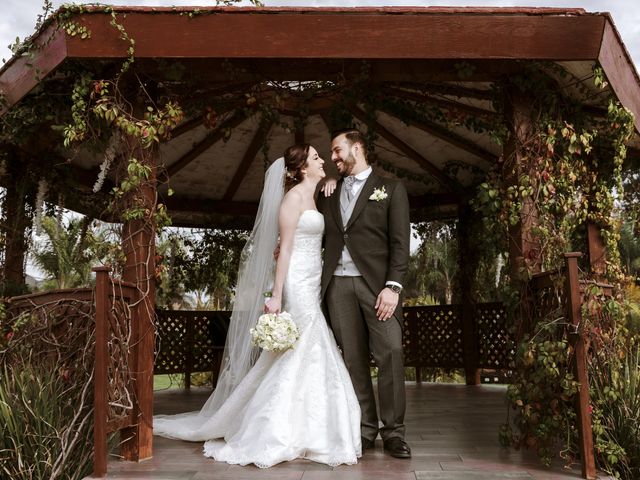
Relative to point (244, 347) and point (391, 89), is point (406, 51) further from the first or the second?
point (244, 347)

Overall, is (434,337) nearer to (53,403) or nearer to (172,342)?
(172,342)

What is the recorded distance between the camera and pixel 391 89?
554cm

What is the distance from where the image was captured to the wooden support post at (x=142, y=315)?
383 centimetres

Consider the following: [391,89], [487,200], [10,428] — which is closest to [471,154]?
[391,89]

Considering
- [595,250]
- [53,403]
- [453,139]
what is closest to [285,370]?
[53,403]

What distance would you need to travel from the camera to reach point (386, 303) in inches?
150

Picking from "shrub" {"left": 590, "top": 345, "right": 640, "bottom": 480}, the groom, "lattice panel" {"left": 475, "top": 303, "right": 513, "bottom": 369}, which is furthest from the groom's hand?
"lattice panel" {"left": 475, "top": 303, "right": 513, "bottom": 369}

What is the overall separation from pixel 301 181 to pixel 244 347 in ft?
4.06

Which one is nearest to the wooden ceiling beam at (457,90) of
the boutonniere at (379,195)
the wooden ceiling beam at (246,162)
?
the boutonniere at (379,195)

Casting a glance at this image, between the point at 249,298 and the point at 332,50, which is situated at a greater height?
the point at 332,50

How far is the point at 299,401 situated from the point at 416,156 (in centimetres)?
428

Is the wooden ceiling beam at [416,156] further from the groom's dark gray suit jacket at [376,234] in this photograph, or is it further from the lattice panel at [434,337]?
the groom's dark gray suit jacket at [376,234]

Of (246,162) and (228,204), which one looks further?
(228,204)

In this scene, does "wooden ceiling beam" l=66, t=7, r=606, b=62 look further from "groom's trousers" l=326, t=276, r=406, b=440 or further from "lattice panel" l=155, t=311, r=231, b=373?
"lattice panel" l=155, t=311, r=231, b=373
